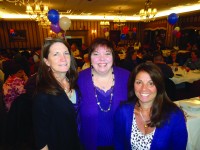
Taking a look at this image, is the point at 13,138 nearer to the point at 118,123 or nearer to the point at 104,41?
the point at 118,123

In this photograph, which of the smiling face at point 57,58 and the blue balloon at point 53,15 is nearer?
the smiling face at point 57,58

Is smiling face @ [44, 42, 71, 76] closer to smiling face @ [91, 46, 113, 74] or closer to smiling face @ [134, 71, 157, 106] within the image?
smiling face @ [91, 46, 113, 74]

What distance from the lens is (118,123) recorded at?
1646mm

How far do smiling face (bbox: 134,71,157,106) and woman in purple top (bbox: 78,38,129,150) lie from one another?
31 centimetres

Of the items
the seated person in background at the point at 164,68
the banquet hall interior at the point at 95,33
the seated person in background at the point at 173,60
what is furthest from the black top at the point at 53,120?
the seated person in background at the point at 173,60

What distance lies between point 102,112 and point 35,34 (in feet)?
44.7

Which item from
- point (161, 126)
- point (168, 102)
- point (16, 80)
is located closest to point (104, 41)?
point (168, 102)

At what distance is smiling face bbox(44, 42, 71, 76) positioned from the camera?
1503mm

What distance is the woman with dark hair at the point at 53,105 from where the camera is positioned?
1374 mm

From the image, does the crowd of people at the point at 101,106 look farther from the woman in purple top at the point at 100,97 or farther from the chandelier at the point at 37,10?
the chandelier at the point at 37,10

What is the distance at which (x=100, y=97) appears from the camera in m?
1.81

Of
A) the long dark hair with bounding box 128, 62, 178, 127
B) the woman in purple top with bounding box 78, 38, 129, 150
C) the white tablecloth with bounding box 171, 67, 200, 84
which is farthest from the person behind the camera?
the white tablecloth with bounding box 171, 67, 200, 84

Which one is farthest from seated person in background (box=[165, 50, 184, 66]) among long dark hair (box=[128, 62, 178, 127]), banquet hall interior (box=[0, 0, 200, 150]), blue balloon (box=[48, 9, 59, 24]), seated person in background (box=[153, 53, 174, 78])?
long dark hair (box=[128, 62, 178, 127])

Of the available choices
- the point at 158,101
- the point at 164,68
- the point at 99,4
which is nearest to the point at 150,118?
the point at 158,101
